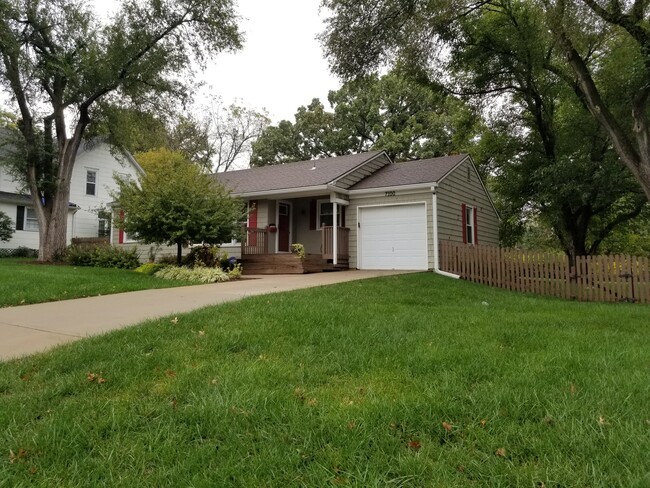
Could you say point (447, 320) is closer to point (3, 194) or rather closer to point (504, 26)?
point (504, 26)

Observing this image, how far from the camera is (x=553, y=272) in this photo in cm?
1145

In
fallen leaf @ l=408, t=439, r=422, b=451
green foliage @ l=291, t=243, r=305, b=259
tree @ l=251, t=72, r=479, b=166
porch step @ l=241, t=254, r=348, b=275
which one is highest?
tree @ l=251, t=72, r=479, b=166

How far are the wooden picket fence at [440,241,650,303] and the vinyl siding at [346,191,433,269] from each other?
599 mm

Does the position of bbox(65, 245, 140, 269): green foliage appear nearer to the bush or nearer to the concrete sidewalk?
the bush

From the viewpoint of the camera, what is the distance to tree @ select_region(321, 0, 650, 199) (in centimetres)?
817

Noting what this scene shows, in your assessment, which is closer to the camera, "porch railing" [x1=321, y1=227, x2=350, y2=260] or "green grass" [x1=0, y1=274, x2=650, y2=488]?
"green grass" [x1=0, y1=274, x2=650, y2=488]

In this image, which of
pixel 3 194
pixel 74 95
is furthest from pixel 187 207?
pixel 3 194

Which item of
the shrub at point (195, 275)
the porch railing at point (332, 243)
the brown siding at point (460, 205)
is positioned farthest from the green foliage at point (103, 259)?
the brown siding at point (460, 205)

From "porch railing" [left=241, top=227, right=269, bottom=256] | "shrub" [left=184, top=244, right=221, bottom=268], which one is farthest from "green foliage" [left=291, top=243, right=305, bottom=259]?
"shrub" [left=184, top=244, right=221, bottom=268]

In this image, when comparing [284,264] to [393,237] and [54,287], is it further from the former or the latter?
[54,287]

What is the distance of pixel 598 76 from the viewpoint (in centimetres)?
1388

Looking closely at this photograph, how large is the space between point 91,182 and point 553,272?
24936 millimetres

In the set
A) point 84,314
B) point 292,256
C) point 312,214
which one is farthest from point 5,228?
point 84,314

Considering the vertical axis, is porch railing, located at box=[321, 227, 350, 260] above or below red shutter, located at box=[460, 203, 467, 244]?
below
